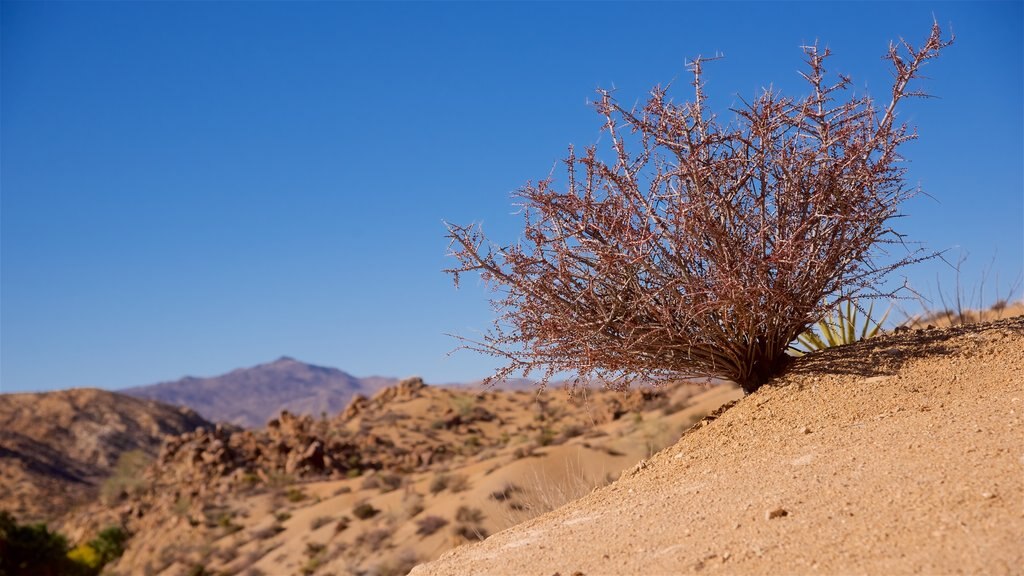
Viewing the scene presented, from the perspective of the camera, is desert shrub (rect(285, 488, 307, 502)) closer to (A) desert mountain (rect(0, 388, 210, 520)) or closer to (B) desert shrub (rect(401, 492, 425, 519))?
(B) desert shrub (rect(401, 492, 425, 519))

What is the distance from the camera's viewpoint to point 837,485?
543cm

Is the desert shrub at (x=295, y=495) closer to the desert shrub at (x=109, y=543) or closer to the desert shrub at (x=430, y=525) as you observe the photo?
the desert shrub at (x=109, y=543)

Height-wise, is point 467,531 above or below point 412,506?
below

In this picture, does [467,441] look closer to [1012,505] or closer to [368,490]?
[368,490]

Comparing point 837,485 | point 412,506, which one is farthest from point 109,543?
point 837,485

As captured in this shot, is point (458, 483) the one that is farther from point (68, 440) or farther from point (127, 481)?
point (68, 440)

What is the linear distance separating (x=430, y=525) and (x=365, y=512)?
4.85 metres

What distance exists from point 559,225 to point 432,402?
42737 mm

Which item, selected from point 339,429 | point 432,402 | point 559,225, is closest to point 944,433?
point 559,225

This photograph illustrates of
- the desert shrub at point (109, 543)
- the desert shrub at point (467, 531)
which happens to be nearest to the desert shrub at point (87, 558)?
the desert shrub at point (109, 543)

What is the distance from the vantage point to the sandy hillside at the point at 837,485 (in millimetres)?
4484

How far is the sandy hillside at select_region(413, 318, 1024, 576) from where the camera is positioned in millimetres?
4484

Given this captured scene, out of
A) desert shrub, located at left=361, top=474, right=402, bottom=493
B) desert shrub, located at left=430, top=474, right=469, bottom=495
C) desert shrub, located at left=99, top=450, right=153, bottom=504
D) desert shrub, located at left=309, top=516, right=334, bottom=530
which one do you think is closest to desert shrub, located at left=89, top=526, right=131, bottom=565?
desert shrub, located at left=99, top=450, right=153, bottom=504

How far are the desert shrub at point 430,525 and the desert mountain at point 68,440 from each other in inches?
1210
